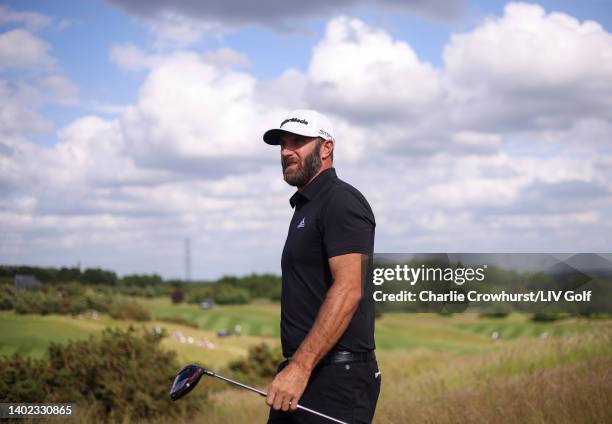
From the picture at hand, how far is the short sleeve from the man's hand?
0.75 meters

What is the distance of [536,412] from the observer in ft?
30.8

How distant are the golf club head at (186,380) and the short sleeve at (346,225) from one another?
1198mm

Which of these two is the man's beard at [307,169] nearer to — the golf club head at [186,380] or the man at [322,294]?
the man at [322,294]

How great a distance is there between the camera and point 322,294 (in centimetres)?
523

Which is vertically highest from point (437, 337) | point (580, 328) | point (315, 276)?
point (315, 276)

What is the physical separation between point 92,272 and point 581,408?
21.5 metres

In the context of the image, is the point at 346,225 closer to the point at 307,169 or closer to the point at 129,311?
the point at 307,169

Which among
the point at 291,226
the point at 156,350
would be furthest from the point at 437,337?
the point at 291,226

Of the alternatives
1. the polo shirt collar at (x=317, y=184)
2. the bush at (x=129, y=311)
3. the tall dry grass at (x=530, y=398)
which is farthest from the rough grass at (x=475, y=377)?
the polo shirt collar at (x=317, y=184)

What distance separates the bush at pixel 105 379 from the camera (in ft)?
44.9

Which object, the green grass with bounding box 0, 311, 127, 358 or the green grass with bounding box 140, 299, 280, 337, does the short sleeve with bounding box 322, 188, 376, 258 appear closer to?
the green grass with bounding box 0, 311, 127, 358

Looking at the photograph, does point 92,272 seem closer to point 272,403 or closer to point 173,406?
point 173,406

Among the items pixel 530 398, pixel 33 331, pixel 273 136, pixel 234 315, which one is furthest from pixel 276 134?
pixel 234 315

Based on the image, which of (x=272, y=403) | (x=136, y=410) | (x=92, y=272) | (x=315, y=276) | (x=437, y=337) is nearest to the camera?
(x=272, y=403)
